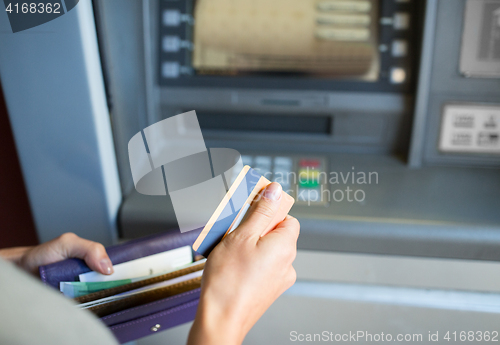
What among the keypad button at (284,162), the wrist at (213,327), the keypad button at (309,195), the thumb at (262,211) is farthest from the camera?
the keypad button at (284,162)

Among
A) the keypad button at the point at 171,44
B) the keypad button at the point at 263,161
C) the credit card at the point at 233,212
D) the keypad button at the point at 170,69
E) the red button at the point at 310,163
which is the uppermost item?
the keypad button at the point at 171,44

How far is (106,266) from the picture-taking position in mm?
789

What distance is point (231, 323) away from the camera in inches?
21.2

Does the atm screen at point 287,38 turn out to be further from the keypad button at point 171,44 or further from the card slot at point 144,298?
the card slot at point 144,298

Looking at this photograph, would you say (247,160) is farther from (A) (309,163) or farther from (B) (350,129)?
(B) (350,129)

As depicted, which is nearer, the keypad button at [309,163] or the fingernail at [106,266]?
the fingernail at [106,266]

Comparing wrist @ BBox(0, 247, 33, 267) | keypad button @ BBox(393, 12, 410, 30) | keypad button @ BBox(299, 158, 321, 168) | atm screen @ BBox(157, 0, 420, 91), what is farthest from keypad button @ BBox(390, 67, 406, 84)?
wrist @ BBox(0, 247, 33, 267)

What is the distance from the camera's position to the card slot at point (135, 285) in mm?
761

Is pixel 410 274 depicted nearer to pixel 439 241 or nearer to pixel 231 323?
pixel 439 241

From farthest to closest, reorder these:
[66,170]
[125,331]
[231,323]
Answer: [66,170]
[125,331]
[231,323]

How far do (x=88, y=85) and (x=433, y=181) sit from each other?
0.91 metres

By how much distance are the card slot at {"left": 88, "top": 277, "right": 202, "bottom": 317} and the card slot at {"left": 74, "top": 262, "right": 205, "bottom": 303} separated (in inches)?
0.7

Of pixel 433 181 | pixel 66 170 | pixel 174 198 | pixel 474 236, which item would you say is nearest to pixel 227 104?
pixel 174 198

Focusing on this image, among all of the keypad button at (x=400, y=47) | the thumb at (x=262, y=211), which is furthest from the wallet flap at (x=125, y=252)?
the keypad button at (x=400, y=47)
